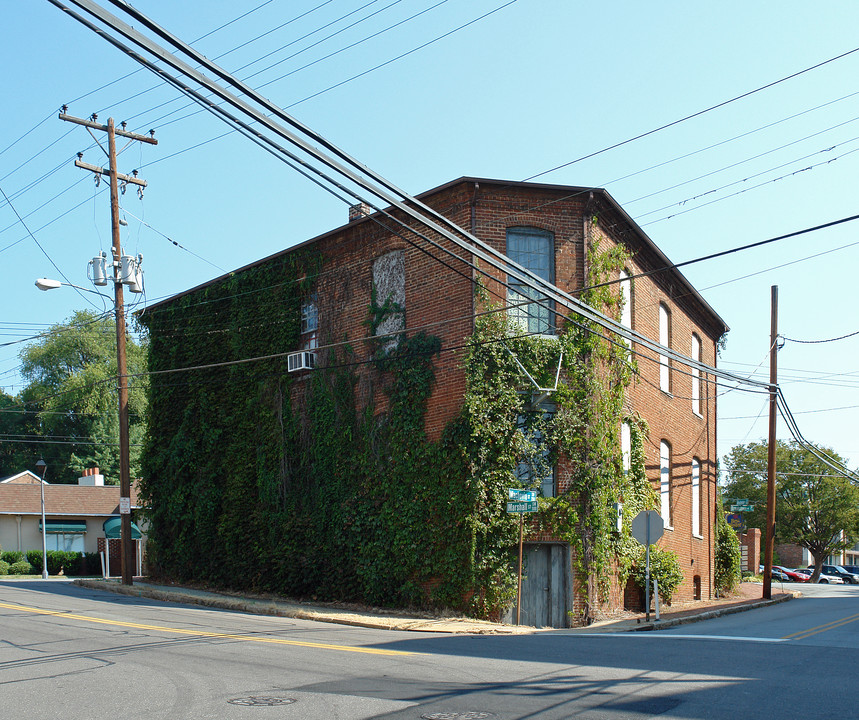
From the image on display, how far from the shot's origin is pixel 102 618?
17.6 meters

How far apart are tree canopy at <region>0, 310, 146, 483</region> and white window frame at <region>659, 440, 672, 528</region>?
136 feet

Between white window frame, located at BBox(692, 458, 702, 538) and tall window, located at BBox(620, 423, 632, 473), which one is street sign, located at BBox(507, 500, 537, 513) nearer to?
tall window, located at BBox(620, 423, 632, 473)

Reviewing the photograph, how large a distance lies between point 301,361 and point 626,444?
9.18 meters

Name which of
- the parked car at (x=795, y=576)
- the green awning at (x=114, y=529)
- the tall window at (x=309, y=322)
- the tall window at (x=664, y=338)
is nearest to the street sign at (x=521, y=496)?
the tall window at (x=309, y=322)

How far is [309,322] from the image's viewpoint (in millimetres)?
25219

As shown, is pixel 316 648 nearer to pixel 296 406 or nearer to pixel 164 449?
pixel 296 406

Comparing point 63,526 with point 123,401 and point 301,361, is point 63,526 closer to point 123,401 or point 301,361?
point 123,401

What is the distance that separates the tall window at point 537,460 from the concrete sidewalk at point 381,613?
3310 millimetres

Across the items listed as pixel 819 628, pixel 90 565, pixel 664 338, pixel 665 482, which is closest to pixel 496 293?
pixel 664 338

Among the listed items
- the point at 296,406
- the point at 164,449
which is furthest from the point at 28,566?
the point at 296,406

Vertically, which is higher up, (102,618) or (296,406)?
(296,406)

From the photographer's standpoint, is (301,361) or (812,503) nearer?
(301,361)

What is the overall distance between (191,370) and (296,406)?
17.4 feet

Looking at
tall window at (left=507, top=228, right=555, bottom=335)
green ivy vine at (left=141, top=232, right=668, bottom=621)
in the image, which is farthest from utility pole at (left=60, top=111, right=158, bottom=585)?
tall window at (left=507, top=228, right=555, bottom=335)
